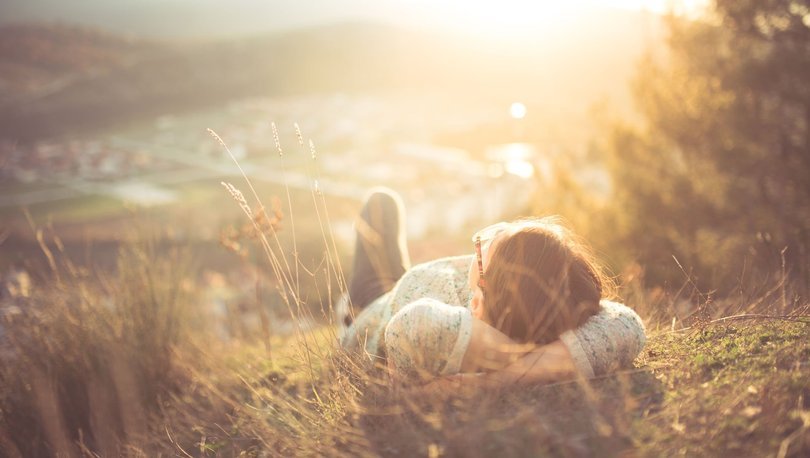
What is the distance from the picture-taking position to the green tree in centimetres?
427

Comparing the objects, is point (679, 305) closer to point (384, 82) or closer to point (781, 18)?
point (781, 18)

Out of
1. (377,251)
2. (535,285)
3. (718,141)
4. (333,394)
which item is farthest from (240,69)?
(535,285)

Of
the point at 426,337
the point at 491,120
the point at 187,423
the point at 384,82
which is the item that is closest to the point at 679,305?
the point at 426,337

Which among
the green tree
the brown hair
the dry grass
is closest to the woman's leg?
the dry grass

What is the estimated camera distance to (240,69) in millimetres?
22641

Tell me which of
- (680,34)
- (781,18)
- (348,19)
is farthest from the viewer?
(348,19)

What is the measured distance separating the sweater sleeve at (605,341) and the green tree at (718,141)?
2.78 meters

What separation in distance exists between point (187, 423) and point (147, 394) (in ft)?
1.29

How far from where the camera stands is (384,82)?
21.9 metres

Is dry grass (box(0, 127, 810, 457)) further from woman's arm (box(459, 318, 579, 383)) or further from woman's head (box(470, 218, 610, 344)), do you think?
woman's head (box(470, 218, 610, 344))

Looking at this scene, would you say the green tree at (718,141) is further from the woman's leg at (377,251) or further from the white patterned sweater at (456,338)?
the white patterned sweater at (456,338)

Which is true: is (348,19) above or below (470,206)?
above

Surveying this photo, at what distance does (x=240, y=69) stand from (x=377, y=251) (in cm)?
2256

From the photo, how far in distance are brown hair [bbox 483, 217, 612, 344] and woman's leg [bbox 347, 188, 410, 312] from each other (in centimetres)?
98
